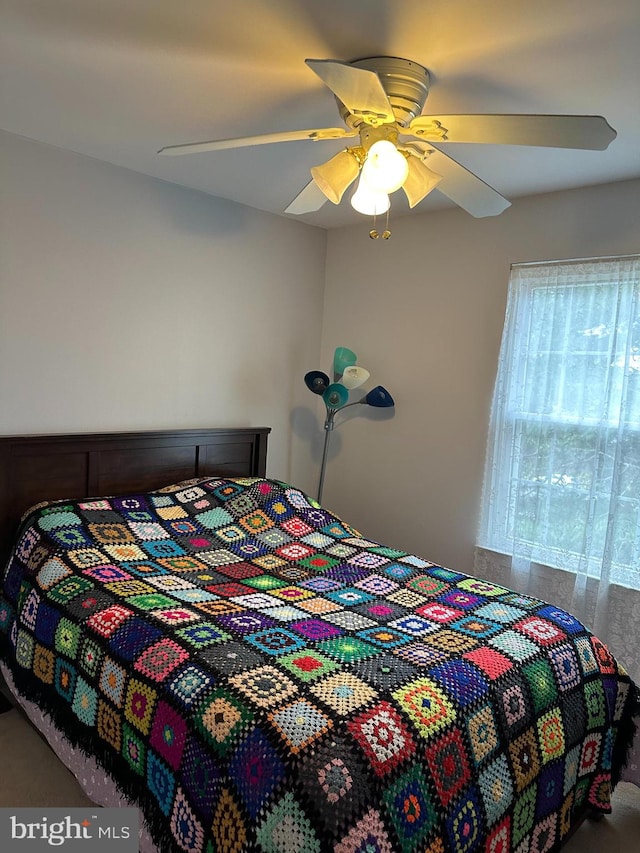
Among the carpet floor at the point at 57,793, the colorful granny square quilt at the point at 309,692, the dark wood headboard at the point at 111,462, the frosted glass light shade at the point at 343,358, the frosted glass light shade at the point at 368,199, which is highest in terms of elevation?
the frosted glass light shade at the point at 368,199

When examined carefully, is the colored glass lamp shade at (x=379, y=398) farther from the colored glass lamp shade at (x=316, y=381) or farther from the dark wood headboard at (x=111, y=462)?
the dark wood headboard at (x=111, y=462)

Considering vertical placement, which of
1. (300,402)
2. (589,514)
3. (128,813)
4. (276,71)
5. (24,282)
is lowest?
(128,813)

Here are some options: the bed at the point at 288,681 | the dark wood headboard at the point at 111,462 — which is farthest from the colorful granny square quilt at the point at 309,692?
the dark wood headboard at the point at 111,462

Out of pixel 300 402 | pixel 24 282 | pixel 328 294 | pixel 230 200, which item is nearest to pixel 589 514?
pixel 300 402

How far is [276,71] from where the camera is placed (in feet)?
5.91

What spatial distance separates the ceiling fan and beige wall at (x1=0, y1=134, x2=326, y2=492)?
113 cm

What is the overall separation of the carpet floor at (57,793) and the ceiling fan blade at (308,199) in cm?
214

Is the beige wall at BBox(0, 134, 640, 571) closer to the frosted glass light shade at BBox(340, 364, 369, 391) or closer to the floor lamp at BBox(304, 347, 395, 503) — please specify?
the floor lamp at BBox(304, 347, 395, 503)

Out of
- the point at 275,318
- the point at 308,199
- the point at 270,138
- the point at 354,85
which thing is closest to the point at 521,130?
the point at 354,85

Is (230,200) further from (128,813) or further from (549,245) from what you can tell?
(128,813)

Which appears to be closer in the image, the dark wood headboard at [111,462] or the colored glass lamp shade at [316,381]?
the dark wood headboard at [111,462]

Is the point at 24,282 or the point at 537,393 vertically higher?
the point at 24,282

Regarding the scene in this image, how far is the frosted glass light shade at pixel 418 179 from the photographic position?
1827 mm

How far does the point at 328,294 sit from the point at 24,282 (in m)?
1.87
